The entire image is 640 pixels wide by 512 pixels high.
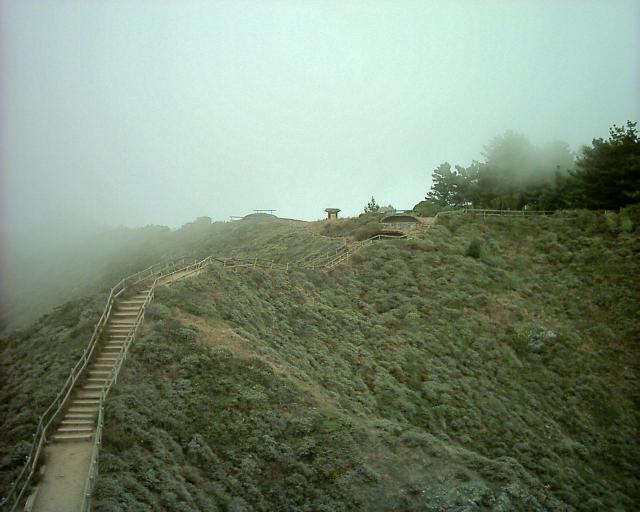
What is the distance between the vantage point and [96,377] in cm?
2314

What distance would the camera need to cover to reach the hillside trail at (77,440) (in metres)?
17.5

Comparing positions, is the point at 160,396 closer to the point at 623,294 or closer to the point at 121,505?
the point at 121,505

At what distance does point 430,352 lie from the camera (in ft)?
117

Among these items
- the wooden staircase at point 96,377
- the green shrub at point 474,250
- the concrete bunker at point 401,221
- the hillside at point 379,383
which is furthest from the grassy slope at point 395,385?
the concrete bunker at point 401,221

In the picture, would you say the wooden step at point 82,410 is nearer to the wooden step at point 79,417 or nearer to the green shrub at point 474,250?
the wooden step at point 79,417

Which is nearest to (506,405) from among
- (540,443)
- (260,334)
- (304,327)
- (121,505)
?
(540,443)

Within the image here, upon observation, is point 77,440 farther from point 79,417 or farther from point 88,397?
point 88,397

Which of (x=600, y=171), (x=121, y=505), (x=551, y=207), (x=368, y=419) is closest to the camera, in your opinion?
(x=121, y=505)

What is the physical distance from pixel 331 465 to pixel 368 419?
4.56 metres

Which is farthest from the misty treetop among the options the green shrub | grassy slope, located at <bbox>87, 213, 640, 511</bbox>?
the green shrub

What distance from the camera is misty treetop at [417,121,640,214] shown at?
188ft

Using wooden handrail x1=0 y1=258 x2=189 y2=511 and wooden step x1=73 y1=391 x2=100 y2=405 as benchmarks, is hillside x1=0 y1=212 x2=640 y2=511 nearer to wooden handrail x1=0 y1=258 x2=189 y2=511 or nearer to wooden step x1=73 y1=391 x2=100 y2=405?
wooden handrail x1=0 y1=258 x2=189 y2=511

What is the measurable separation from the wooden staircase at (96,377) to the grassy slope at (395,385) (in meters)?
0.87

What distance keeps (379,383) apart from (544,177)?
4246 cm
